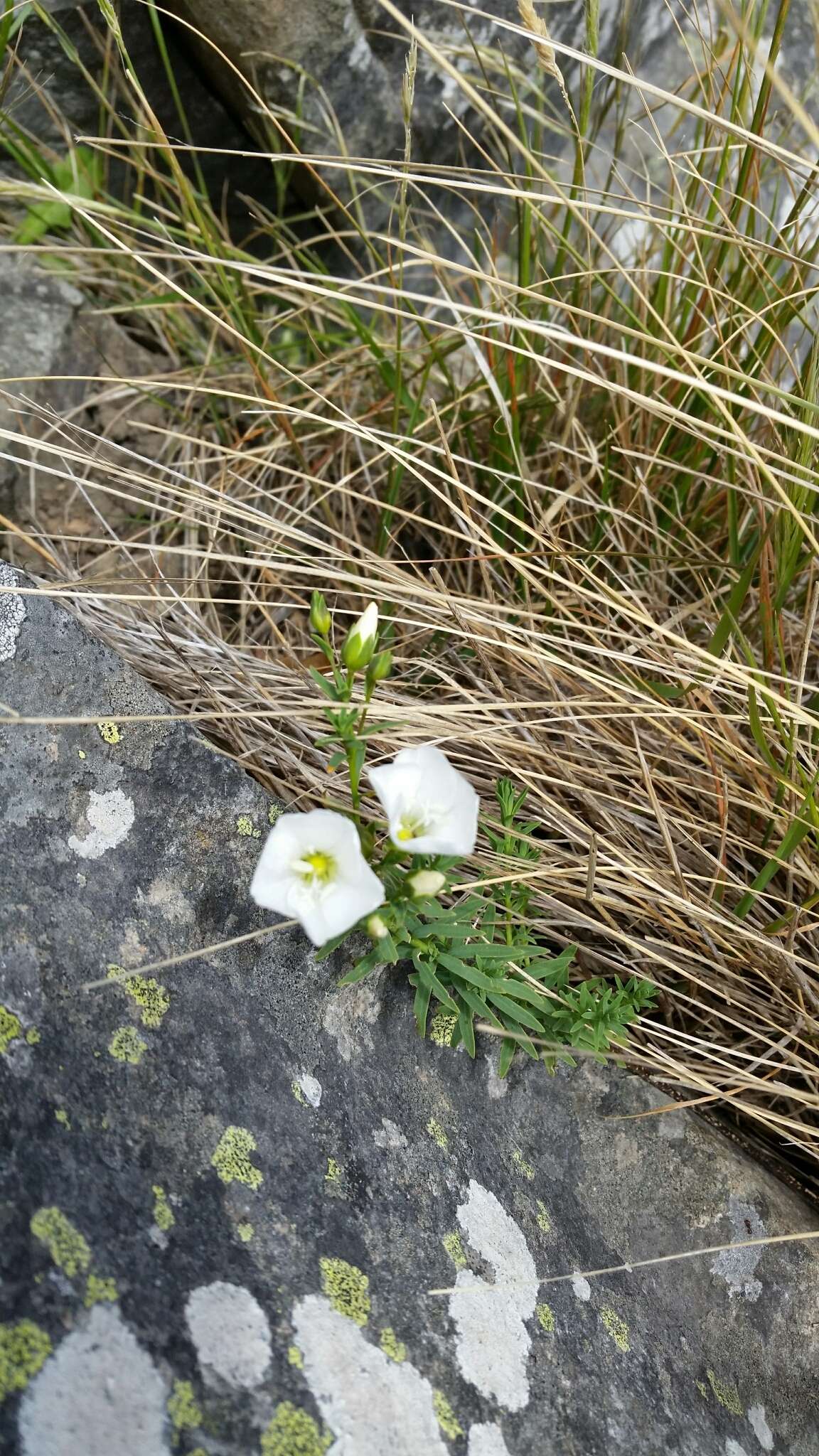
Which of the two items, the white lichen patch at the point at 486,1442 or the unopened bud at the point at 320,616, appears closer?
the white lichen patch at the point at 486,1442

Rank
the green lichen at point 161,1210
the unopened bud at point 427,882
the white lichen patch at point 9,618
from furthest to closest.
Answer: the white lichen patch at point 9,618, the unopened bud at point 427,882, the green lichen at point 161,1210

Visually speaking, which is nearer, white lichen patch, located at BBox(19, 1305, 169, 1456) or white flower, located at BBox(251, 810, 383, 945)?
white lichen patch, located at BBox(19, 1305, 169, 1456)

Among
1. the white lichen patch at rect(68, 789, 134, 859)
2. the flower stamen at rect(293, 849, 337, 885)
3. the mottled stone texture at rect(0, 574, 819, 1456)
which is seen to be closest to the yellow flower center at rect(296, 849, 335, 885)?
the flower stamen at rect(293, 849, 337, 885)

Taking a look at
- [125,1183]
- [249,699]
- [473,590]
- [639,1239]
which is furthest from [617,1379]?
[473,590]

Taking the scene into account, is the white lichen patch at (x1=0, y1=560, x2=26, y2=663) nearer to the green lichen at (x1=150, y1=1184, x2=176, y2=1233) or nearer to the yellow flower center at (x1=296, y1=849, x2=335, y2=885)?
the yellow flower center at (x1=296, y1=849, x2=335, y2=885)

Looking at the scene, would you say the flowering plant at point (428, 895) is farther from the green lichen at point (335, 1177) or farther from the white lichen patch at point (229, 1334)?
the white lichen patch at point (229, 1334)

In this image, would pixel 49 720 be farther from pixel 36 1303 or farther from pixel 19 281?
pixel 19 281

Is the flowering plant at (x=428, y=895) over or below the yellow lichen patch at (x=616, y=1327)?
over

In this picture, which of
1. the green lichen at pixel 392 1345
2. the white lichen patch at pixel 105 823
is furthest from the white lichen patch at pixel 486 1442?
the white lichen patch at pixel 105 823
